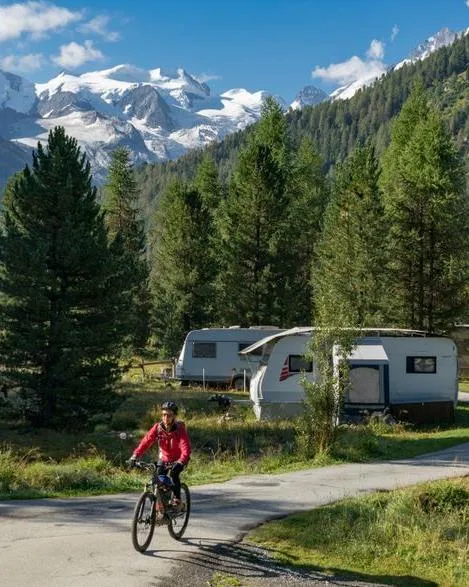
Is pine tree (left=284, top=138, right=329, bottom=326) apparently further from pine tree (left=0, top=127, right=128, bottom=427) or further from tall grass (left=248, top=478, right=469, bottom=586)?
tall grass (left=248, top=478, right=469, bottom=586)

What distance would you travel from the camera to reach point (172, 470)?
29.0 ft

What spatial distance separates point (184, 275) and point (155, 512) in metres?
35.5

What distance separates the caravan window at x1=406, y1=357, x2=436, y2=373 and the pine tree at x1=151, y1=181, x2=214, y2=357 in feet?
66.7

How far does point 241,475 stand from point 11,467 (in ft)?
16.2

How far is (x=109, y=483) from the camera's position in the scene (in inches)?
511

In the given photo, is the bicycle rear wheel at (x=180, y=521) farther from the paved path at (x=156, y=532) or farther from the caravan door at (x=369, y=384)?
the caravan door at (x=369, y=384)

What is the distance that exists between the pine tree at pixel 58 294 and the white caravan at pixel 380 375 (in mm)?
5928

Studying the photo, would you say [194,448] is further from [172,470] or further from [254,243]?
[254,243]

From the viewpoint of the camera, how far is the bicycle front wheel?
27.1ft

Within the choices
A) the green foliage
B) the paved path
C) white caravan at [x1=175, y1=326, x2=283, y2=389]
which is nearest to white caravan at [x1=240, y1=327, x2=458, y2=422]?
the green foliage

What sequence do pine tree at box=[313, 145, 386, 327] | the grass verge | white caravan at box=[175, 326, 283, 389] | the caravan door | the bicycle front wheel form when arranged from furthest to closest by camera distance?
1. pine tree at box=[313, 145, 386, 327]
2. white caravan at box=[175, 326, 283, 389]
3. the caravan door
4. the grass verge
5. the bicycle front wheel

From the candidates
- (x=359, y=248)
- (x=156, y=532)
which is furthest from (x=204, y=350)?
(x=156, y=532)

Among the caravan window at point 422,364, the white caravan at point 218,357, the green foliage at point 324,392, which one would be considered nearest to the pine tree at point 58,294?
the green foliage at point 324,392

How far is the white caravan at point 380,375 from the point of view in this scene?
900 inches
